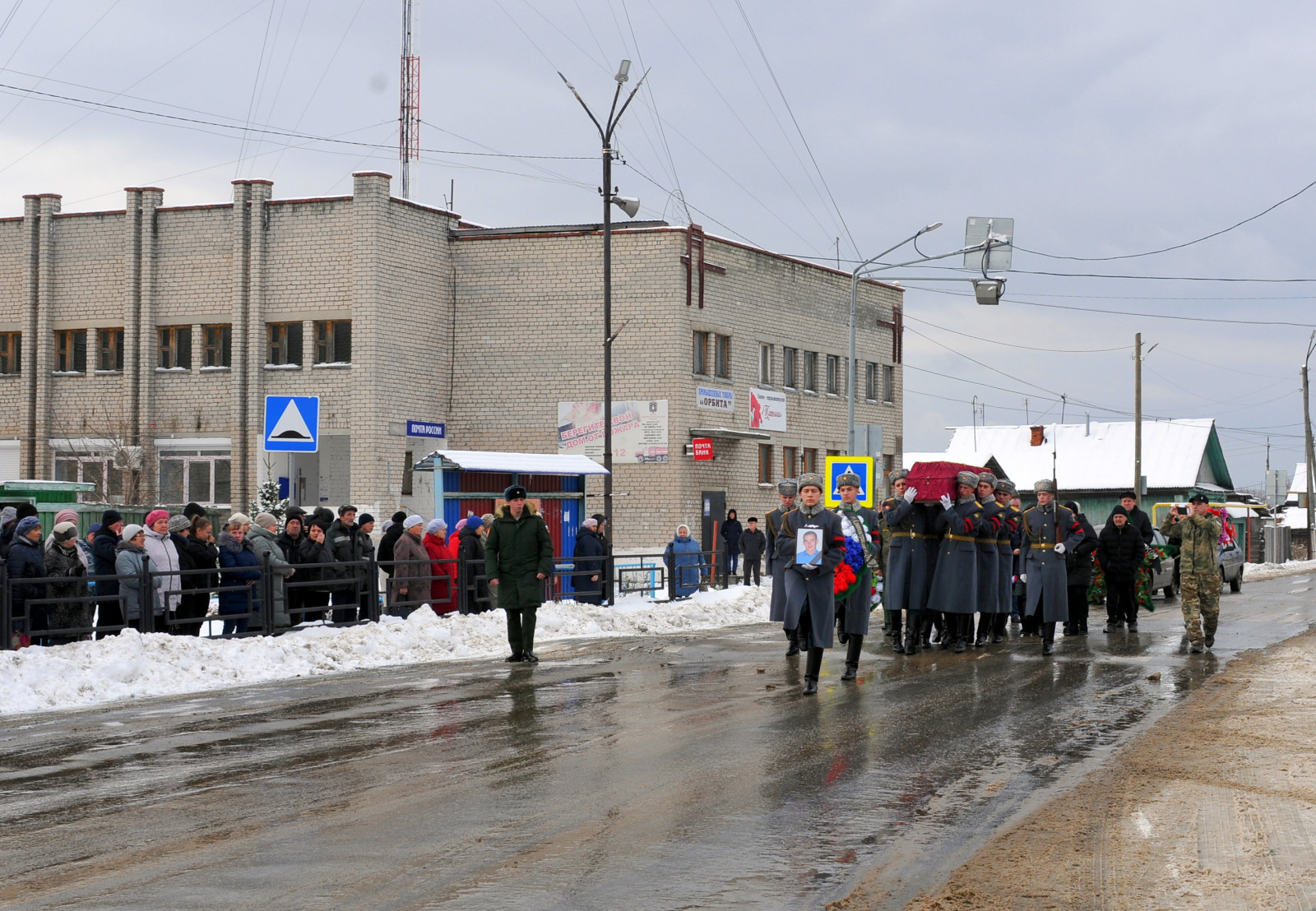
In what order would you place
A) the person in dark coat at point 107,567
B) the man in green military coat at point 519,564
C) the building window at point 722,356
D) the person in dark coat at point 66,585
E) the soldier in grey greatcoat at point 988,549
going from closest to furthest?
the person in dark coat at point 66,585 < the person in dark coat at point 107,567 < the man in green military coat at point 519,564 < the soldier in grey greatcoat at point 988,549 < the building window at point 722,356

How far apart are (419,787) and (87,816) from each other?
66.7 inches

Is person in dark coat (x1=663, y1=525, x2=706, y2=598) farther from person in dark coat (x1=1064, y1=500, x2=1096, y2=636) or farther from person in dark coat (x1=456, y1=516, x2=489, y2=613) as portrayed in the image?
person in dark coat (x1=1064, y1=500, x2=1096, y2=636)

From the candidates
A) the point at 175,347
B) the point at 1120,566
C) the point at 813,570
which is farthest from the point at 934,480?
the point at 175,347

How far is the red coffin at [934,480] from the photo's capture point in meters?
17.0

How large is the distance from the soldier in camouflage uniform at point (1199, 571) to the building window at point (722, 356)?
85.7ft

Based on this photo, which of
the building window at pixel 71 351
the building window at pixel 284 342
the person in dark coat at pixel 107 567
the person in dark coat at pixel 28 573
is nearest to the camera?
the person in dark coat at pixel 28 573

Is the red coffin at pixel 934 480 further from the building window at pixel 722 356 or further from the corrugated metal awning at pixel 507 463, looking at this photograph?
the building window at pixel 722 356

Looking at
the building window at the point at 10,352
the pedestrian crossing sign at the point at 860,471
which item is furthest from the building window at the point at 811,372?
the building window at the point at 10,352

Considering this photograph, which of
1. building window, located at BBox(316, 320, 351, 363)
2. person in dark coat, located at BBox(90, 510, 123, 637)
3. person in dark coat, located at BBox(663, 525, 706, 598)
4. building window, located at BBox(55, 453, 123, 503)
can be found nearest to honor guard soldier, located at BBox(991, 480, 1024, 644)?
person in dark coat, located at BBox(663, 525, 706, 598)

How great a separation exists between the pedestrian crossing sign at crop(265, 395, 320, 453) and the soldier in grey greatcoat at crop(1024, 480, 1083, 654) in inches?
345

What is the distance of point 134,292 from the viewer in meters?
41.4

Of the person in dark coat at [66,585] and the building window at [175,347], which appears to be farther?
the building window at [175,347]

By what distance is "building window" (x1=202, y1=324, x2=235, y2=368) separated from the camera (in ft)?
134

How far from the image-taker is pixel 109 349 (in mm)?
42188
